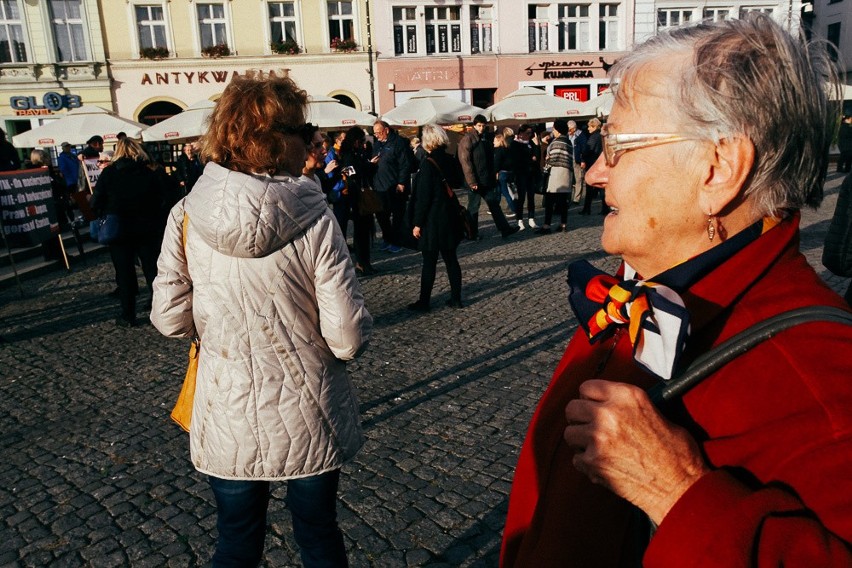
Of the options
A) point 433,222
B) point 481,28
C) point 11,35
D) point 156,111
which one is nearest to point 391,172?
point 433,222

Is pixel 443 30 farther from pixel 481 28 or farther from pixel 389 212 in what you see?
pixel 389 212

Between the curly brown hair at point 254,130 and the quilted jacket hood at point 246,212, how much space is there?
0.07 meters

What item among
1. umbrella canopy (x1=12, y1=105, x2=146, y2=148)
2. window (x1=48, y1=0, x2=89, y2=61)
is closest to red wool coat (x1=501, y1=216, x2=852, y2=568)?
umbrella canopy (x1=12, y1=105, x2=146, y2=148)

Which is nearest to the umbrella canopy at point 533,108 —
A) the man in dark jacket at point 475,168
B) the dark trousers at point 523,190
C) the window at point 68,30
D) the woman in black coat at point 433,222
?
the dark trousers at point 523,190

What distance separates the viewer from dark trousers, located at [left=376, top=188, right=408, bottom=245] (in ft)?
31.1

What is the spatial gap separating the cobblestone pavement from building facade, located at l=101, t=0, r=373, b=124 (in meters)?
21.2

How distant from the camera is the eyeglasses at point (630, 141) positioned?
1.17 metres

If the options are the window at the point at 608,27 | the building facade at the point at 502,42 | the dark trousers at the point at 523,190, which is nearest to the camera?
the dark trousers at the point at 523,190

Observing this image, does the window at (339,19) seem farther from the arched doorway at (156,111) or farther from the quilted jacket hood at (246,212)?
the quilted jacket hood at (246,212)

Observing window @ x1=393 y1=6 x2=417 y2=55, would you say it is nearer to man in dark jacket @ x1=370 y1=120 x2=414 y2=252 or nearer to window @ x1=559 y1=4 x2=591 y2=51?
window @ x1=559 y1=4 x2=591 y2=51

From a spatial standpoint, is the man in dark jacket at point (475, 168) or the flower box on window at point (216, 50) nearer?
the man in dark jacket at point (475, 168)

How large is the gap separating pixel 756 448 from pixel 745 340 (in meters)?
0.15

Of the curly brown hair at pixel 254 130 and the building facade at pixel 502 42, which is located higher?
the building facade at pixel 502 42

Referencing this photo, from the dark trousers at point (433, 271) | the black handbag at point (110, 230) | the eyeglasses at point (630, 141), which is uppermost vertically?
the eyeglasses at point (630, 141)
